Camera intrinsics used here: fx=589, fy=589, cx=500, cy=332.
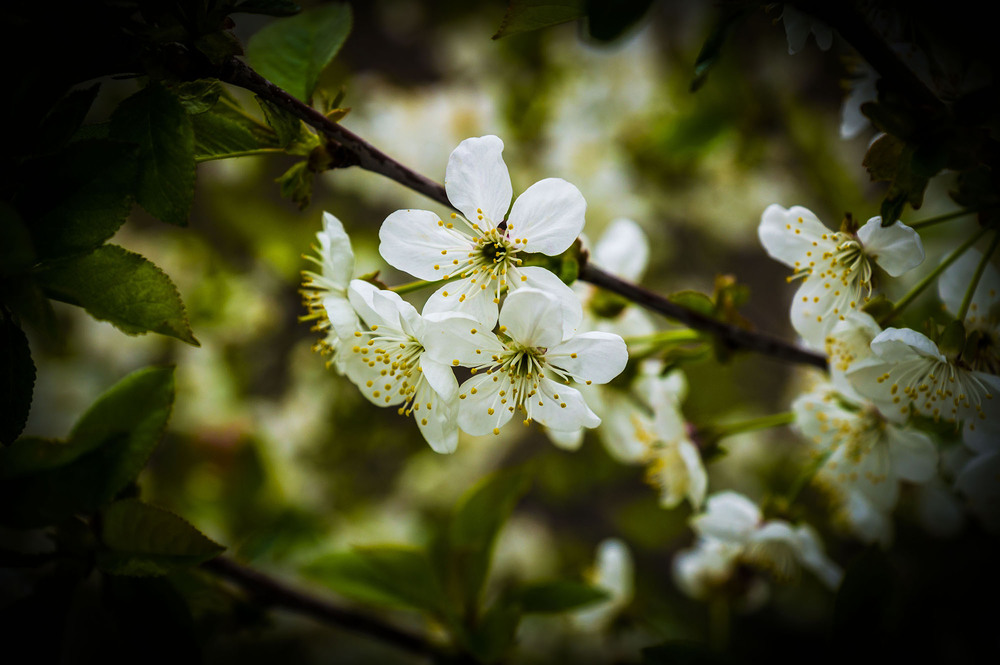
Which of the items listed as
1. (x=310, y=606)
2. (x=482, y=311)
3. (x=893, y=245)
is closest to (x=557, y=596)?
(x=310, y=606)

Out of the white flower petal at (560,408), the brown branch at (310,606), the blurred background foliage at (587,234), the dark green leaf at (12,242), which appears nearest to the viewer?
the dark green leaf at (12,242)

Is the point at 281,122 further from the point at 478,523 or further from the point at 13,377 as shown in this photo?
the point at 478,523

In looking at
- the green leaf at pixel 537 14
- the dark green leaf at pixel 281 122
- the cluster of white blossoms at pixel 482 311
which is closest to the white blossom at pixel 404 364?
the cluster of white blossoms at pixel 482 311

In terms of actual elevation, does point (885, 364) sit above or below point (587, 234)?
below

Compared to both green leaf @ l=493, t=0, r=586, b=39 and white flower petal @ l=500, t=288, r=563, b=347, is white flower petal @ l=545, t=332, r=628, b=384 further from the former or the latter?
green leaf @ l=493, t=0, r=586, b=39

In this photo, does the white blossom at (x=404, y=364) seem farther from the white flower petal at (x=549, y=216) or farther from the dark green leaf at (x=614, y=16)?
the dark green leaf at (x=614, y=16)

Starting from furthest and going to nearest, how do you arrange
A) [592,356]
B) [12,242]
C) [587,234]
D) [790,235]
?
[587,234]
[790,235]
[592,356]
[12,242]

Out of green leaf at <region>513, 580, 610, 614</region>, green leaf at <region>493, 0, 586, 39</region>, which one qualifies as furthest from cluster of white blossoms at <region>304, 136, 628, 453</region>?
green leaf at <region>513, 580, 610, 614</region>

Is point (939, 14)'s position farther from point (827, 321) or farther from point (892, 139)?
point (827, 321)

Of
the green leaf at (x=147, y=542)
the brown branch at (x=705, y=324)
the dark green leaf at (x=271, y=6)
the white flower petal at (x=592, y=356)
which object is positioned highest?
the dark green leaf at (x=271, y=6)
